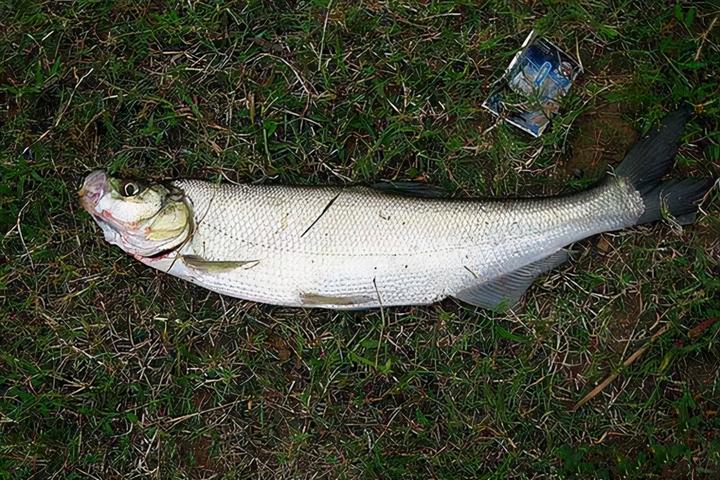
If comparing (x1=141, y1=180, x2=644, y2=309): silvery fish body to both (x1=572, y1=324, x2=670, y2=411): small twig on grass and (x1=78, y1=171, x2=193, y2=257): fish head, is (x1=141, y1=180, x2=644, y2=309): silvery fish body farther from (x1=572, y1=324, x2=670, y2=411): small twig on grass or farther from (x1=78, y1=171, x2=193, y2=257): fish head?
(x1=572, y1=324, x2=670, y2=411): small twig on grass

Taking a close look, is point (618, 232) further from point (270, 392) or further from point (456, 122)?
point (270, 392)

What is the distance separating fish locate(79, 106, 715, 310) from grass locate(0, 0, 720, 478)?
0.59 feet

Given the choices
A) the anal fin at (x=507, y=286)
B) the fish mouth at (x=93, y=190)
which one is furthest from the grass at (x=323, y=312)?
the fish mouth at (x=93, y=190)

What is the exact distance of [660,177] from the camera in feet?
9.71

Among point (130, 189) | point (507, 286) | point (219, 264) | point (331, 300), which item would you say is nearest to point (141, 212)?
point (130, 189)

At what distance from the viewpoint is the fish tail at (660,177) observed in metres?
2.95

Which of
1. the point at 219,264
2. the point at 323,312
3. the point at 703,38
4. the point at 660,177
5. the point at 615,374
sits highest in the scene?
the point at 703,38

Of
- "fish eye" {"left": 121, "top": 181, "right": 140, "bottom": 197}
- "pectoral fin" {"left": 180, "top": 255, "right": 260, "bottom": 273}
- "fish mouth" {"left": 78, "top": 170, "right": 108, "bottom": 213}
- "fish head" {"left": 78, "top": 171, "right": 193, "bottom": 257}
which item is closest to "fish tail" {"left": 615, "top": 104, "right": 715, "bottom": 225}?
"pectoral fin" {"left": 180, "top": 255, "right": 260, "bottom": 273}

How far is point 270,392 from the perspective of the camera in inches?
124

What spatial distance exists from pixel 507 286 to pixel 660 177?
81 centimetres

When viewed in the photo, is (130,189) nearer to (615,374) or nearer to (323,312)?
(323,312)

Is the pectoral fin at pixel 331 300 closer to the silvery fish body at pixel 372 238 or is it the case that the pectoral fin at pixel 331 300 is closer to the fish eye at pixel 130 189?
the silvery fish body at pixel 372 238

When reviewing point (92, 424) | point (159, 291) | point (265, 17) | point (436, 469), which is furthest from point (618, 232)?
point (92, 424)

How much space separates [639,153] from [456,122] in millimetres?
817
